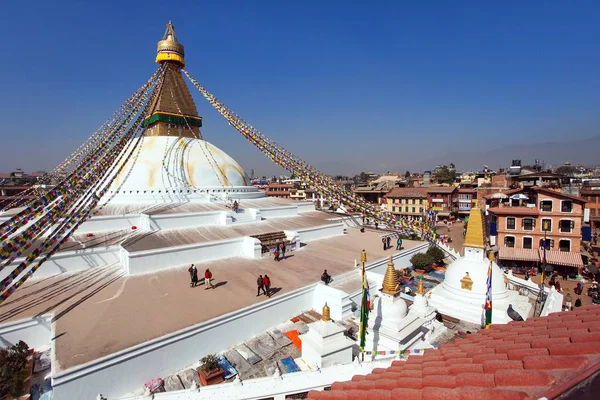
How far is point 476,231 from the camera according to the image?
8.60 m

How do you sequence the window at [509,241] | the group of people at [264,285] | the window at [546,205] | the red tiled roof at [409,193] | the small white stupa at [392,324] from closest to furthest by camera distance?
1. the small white stupa at [392,324]
2. the group of people at [264,285]
3. the window at [546,205]
4. the window at [509,241]
5. the red tiled roof at [409,193]

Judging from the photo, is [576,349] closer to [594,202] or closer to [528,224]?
[528,224]

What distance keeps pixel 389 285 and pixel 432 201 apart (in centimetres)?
2928

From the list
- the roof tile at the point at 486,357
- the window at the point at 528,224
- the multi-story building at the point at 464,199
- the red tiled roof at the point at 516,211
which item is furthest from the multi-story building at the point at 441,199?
the roof tile at the point at 486,357

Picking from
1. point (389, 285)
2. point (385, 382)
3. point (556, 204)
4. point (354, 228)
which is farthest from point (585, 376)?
point (556, 204)

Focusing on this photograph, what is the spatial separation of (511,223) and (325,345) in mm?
15805

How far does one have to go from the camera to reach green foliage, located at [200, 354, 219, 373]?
5.77 meters

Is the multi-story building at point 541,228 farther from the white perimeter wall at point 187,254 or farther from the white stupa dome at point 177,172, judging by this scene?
the white stupa dome at point 177,172

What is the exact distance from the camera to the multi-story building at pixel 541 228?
49.5 ft

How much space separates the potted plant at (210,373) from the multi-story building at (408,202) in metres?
29.2

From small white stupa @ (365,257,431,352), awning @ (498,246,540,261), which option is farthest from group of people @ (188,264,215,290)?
awning @ (498,246,540,261)

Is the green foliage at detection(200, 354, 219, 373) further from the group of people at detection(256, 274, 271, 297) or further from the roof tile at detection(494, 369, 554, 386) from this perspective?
the roof tile at detection(494, 369, 554, 386)

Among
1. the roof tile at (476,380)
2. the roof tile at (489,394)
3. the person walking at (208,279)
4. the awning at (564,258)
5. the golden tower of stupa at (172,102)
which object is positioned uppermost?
the golden tower of stupa at (172,102)

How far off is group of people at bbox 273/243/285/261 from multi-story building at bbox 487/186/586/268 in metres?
12.6
